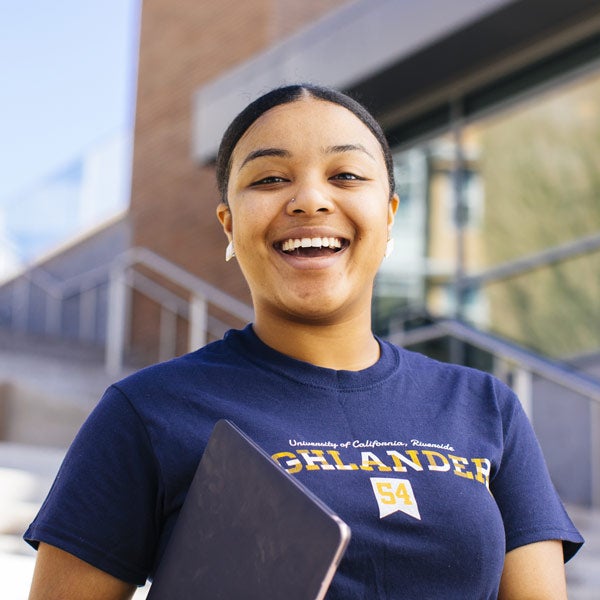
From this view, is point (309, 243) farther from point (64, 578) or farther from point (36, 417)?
point (36, 417)

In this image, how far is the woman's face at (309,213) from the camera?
156cm

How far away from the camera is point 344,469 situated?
4.70 feet

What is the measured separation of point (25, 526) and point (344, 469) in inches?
119

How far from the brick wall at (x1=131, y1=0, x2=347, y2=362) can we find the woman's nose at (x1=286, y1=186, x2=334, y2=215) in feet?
Answer: 27.8

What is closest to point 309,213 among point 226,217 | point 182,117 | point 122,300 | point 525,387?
point 226,217

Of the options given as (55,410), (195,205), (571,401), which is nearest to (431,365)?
(571,401)

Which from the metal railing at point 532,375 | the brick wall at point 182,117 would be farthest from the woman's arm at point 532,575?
the brick wall at point 182,117

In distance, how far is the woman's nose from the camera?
154cm

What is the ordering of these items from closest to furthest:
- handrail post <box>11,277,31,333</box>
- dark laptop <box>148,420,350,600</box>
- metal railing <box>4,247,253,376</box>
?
dark laptop <box>148,420,350,600</box> < metal railing <box>4,247,253,376</box> < handrail post <box>11,277,31,333</box>

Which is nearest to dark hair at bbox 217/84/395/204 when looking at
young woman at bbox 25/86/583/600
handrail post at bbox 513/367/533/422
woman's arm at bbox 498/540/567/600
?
young woman at bbox 25/86/583/600

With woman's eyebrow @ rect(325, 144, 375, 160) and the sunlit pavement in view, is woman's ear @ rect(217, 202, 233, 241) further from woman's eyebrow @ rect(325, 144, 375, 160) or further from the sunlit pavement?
the sunlit pavement

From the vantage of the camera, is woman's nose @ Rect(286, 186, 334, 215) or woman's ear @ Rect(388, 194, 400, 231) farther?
woman's ear @ Rect(388, 194, 400, 231)

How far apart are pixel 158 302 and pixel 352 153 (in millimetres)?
9782

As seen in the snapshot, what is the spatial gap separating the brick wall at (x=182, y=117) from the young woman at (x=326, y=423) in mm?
8378
